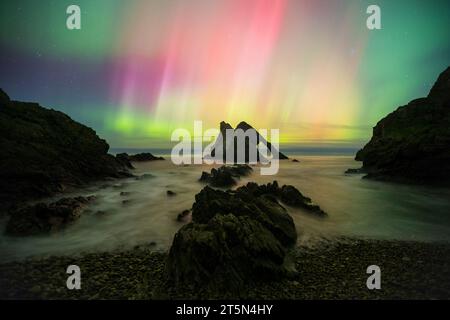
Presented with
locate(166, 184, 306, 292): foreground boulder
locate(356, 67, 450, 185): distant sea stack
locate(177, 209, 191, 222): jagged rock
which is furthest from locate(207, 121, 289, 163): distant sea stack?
locate(166, 184, 306, 292): foreground boulder

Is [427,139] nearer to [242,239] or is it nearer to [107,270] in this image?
[242,239]

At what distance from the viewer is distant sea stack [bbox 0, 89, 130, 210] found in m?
25.8

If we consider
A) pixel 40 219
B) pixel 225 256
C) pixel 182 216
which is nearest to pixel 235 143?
pixel 182 216

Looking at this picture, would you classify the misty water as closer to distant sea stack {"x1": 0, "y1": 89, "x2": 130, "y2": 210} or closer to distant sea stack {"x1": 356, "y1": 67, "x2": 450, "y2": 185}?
distant sea stack {"x1": 0, "y1": 89, "x2": 130, "y2": 210}

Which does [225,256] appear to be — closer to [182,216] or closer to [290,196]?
[182,216]

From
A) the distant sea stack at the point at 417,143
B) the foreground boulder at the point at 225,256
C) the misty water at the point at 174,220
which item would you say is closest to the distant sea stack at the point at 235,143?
the distant sea stack at the point at 417,143

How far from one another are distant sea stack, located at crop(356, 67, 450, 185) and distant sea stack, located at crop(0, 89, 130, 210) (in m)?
42.1

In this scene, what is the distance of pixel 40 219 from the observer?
56.8 ft

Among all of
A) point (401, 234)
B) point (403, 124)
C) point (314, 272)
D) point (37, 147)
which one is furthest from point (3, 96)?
point (403, 124)

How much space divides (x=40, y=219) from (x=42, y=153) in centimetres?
1731

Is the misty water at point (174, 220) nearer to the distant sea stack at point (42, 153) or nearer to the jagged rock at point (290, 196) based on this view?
the jagged rock at point (290, 196)

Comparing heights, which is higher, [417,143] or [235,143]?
[417,143]

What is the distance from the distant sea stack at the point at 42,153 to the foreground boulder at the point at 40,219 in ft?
22.5
